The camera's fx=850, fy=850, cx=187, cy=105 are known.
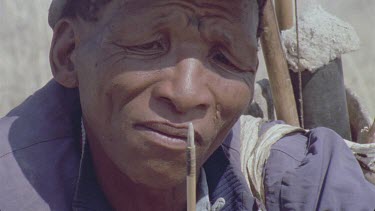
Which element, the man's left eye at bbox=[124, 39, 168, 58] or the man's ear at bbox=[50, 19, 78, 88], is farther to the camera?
the man's ear at bbox=[50, 19, 78, 88]

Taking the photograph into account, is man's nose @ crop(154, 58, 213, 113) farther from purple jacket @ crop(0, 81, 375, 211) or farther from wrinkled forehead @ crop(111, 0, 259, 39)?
purple jacket @ crop(0, 81, 375, 211)

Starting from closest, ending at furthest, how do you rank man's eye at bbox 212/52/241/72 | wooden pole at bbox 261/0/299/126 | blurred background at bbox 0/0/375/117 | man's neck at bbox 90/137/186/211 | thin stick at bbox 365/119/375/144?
man's eye at bbox 212/52/241/72 → man's neck at bbox 90/137/186/211 → wooden pole at bbox 261/0/299/126 → thin stick at bbox 365/119/375/144 → blurred background at bbox 0/0/375/117

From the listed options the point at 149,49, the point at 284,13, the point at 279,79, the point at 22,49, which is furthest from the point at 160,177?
the point at 22,49

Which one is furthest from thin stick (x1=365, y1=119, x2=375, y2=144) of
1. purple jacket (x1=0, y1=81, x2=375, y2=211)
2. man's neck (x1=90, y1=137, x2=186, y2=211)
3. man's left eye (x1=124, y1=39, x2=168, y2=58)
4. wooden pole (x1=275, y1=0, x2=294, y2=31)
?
man's left eye (x1=124, y1=39, x2=168, y2=58)

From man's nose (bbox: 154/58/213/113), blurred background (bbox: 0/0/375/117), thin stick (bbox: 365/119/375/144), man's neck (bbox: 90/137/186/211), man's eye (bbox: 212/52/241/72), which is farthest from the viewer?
blurred background (bbox: 0/0/375/117)

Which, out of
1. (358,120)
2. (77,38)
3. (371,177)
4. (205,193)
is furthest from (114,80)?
(358,120)

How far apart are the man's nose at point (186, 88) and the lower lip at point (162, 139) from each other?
0.16 ft

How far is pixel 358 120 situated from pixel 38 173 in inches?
63.5

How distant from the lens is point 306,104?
Result: 276cm

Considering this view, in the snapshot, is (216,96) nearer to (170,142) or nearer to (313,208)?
(170,142)

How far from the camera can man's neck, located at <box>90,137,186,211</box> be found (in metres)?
1.65

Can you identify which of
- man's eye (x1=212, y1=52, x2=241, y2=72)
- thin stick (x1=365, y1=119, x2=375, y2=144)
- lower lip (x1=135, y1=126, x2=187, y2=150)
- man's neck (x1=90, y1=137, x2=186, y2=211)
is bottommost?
thin stick (x1=365, y1=119, x2=375, y2=144)

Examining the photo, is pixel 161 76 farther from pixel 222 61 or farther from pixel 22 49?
pixel 22 49

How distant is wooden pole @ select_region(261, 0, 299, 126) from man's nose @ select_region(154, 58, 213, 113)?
0.94m
